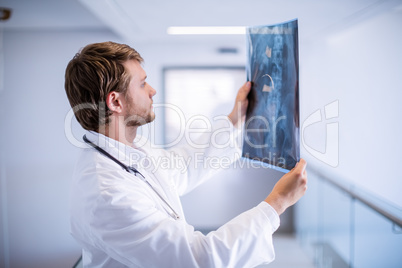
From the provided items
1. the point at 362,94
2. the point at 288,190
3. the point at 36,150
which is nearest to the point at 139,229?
the point at 288,190

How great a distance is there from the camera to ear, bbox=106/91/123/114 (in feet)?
3.08

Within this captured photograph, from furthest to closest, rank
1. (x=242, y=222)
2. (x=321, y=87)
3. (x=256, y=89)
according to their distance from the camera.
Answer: (x=321, y=87) < (x=256, y=89) < (x=242, y=222)

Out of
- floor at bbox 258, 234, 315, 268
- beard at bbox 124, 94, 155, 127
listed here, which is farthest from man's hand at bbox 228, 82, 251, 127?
floor at bbox 258, 234, 315, 268

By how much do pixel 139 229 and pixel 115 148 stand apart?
0.28 m

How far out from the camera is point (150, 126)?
223 centimetres

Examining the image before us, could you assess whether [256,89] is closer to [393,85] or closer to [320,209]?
[393,85]

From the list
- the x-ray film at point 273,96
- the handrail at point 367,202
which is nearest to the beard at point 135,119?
the x-ray film at point 273,96

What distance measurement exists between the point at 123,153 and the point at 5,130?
875 mm

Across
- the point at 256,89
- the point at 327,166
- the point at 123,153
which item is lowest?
the point at 327,166

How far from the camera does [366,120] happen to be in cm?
185

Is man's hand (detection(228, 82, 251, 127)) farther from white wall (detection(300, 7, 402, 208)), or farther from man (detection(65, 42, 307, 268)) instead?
white wall (detection(300, 7, 402, 208))

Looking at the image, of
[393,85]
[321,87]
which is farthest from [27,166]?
[321,87]

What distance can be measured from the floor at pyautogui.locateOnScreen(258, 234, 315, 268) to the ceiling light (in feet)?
5.29

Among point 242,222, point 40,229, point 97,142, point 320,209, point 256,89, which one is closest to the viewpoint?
point 242,222
